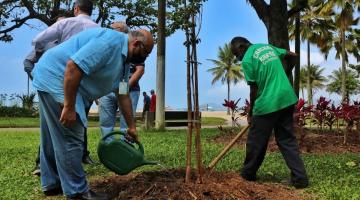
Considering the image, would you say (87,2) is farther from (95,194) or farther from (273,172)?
(273,172)

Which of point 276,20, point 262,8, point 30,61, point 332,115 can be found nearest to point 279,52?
point 30,61

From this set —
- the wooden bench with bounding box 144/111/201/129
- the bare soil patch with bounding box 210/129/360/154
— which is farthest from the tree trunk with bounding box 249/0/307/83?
the wooden bench with bounding box 144/111/201/129

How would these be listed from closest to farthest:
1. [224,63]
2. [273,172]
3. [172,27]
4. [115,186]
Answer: [115,186] < [273,172] < [172,27] < [224,63]

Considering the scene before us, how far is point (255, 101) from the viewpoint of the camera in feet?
18.7

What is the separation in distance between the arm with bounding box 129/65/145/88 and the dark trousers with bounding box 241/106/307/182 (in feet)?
6.84

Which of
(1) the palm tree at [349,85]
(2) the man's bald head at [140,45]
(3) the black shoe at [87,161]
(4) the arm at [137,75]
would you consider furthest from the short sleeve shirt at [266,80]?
(1) the palm tree at [349,85]

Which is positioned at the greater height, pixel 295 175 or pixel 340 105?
pixel 340 105

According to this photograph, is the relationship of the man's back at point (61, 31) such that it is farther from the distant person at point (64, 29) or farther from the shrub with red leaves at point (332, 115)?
the shrub with red leaves at point (332, 115)

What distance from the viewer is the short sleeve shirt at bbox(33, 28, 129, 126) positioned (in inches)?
177

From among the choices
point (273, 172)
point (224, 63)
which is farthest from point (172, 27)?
point (224, 63)

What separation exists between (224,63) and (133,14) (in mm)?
59585

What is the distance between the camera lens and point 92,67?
4.42 m

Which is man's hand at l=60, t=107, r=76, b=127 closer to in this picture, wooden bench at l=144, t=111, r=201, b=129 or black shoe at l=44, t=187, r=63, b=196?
black shoe at l=44, t=187, r=63, b=196

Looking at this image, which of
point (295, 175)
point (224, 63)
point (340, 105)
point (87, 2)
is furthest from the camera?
point (224, 63)
